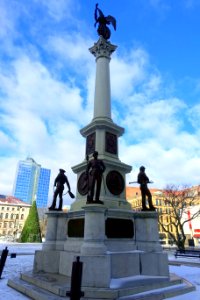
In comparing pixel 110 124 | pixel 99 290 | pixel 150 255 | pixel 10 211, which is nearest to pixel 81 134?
pixel 110 124

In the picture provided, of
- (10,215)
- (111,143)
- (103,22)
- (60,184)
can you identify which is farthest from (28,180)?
(111,143)

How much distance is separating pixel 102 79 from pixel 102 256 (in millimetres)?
9714

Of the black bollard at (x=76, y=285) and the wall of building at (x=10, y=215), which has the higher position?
the wall of building at (x=10, y=215)

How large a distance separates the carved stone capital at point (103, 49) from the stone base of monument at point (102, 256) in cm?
960

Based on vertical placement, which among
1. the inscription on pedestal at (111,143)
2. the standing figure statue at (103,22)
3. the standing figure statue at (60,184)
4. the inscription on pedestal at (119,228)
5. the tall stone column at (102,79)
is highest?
the standing figure statue at (103,22)

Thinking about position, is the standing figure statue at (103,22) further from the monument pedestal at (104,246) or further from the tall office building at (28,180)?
the tall office building at (28,180)

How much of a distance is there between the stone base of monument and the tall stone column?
5.72 meters

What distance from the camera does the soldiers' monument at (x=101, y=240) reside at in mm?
7527

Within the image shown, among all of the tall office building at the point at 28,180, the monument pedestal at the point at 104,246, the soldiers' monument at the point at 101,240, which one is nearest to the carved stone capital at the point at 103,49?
the soldiers' monument at the point at 101,240

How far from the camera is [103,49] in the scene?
14.5 meters

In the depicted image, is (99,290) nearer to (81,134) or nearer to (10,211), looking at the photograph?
(81,134)

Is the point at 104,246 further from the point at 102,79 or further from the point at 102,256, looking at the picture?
the point at 102,79

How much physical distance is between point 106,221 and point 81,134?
5337 millimetres

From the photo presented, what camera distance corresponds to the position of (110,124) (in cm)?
1212
